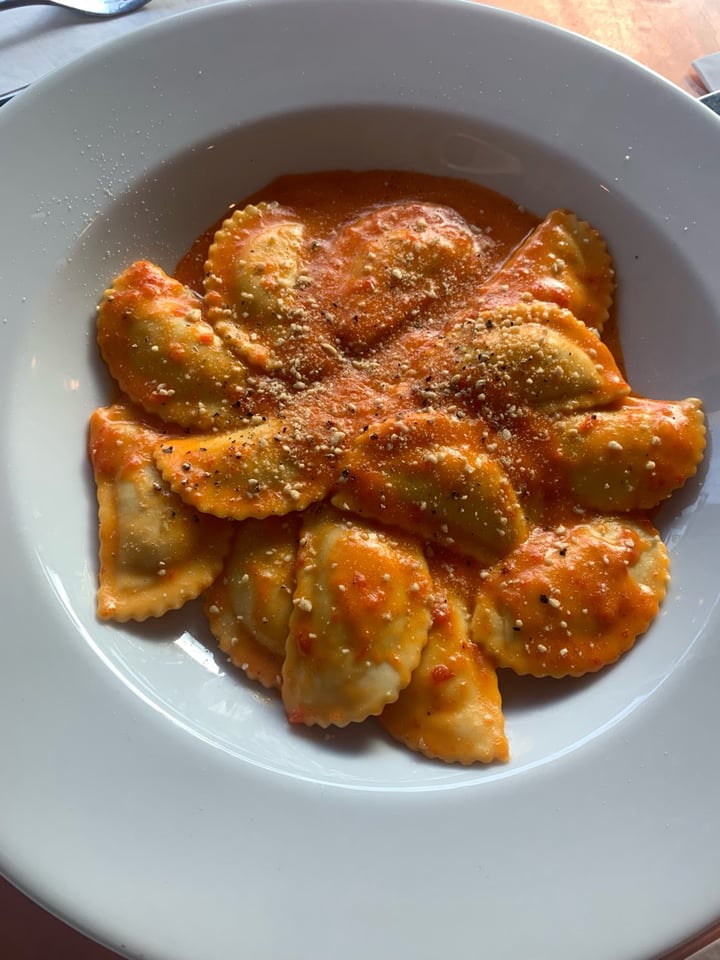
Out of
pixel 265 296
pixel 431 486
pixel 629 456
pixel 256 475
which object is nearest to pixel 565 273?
pixel 629 456

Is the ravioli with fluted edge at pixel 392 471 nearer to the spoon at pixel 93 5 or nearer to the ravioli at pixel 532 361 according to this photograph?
the ravioli at pixel 532 361

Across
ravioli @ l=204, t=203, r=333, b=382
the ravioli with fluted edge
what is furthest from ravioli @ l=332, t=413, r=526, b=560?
ravioli @ l=204, t=203, r=333, b=382

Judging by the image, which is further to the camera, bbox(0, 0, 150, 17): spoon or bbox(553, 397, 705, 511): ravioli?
bbox(0, 0, 150, 17): spoon

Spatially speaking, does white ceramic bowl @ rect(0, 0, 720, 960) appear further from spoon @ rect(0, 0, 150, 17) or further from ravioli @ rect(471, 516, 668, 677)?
spoon @ rect(0, 0, 150, 17)

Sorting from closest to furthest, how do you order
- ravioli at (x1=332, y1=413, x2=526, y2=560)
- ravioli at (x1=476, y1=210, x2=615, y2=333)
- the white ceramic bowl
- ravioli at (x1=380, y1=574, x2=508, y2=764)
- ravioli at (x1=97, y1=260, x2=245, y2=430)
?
1. the white ceramic bowl
2. ravioli at (x1=380, y1=574, x2=508, y2=764)
3. ravioli at (x1=332, y1=413, x2=526, y2=560)
4. ravioli at (x1=97, y1=260, x2=245, y2=430)
5. ravioli at (x1=476, y1=210, x2=615, y2=333)

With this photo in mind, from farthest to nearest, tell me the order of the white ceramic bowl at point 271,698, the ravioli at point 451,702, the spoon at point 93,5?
the spoon at point 93,5 < the ravioli at point 451,702 < the white ceramic bowl at point 271,698

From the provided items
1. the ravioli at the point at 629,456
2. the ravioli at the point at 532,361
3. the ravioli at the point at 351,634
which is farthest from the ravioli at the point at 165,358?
the ravioli at the point at 629,456
